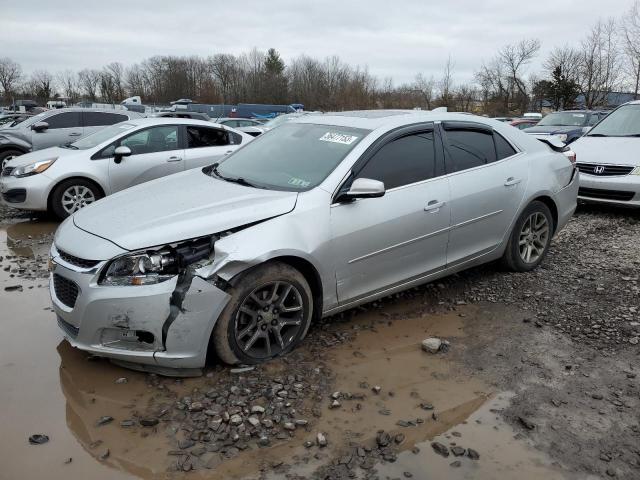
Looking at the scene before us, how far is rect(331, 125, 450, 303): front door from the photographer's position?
373cm

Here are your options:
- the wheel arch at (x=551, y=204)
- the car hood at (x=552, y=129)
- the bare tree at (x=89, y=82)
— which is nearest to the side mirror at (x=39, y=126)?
the wheel arch at (x=551, y=204)

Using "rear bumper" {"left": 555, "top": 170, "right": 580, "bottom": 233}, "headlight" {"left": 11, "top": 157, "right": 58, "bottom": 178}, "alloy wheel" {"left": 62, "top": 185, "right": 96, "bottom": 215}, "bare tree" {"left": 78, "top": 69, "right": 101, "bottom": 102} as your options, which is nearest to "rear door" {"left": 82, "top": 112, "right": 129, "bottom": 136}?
"headlight" {"left": 11, "top": 157, "right": 58, "bottom": 178}

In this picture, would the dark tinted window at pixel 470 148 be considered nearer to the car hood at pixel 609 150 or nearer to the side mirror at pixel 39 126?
the car hood at pixel 609 150

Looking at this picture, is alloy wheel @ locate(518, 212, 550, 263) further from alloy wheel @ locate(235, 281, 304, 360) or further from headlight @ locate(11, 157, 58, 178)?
headlight @ locate(11, 157, 58, 178)

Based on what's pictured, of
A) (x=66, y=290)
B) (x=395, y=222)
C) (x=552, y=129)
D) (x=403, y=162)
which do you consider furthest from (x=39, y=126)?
(x=552, y=129)

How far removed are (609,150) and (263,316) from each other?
699cm

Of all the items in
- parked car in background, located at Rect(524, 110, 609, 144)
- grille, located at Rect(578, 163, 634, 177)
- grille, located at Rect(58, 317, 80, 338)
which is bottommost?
grille, located at Rect(58, 317, 80, 338)

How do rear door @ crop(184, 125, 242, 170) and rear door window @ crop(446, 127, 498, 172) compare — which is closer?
rear door window @ crop(446, 127, 498, 172)

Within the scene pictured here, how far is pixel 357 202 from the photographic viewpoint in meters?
3.76

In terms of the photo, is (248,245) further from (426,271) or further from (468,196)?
(468,196)

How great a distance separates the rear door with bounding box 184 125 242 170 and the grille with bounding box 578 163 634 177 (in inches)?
215

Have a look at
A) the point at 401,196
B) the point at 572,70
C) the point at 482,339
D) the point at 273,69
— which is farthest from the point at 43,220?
the point at 273,69

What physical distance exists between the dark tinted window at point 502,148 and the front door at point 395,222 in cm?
84

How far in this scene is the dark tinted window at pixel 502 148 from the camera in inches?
192
